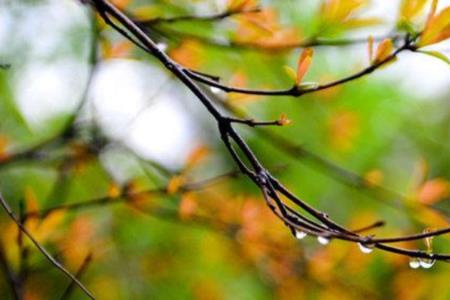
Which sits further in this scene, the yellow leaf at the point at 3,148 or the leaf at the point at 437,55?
the yellow leaf at the point at 3,148

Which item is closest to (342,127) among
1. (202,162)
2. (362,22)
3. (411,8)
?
(202,162)

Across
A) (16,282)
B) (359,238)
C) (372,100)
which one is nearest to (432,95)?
(372,100)

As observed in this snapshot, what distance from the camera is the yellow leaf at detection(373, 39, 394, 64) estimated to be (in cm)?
63

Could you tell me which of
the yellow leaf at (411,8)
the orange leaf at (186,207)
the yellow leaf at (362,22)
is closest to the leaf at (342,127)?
the orange leaf at (186,207)

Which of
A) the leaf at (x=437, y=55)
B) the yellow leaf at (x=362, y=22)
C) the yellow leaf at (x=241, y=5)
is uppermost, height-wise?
the yellow leaf at (x=362, y=22)

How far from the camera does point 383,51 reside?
637 millimetres

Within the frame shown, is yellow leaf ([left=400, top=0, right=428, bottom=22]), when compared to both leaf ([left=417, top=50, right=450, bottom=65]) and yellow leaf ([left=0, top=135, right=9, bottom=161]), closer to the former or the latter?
leaf ([left=417, top=50, right=450, bottom=65])

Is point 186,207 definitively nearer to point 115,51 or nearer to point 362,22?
point 115,51

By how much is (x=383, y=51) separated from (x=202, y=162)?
971 mm

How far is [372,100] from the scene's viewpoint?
1.90 m

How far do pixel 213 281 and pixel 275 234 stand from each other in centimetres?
49

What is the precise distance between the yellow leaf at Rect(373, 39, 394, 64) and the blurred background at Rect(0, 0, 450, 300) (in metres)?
0.06

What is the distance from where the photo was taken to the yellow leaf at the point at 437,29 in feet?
2.02

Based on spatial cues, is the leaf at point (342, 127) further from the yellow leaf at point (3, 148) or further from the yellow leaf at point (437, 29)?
the yellow leaf at point (437, 29)
